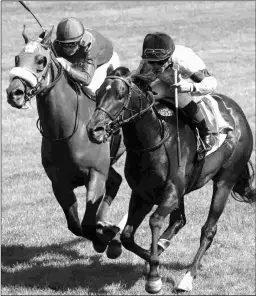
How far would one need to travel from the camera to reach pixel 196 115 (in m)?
7.77

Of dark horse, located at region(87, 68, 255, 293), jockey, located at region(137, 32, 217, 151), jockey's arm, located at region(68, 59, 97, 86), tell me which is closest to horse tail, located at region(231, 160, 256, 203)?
dark horse, located at region(87, 68, 255, 293)

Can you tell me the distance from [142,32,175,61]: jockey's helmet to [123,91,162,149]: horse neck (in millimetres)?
416

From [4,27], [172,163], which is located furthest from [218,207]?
[4,27]

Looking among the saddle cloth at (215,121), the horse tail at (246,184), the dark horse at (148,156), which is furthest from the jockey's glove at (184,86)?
the horse tail at (246,184)

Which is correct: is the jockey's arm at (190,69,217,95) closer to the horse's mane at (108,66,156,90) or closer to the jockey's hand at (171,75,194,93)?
the jockey's hand at (171,75,194,93)

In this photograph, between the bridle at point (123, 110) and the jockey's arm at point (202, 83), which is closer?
the bridle at point (123, 110)

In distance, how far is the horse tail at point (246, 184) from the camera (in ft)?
31.2

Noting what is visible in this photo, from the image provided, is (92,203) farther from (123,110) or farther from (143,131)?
(123,110)

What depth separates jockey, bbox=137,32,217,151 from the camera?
710 centimetres

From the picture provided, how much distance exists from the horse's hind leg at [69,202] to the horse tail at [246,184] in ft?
7.83

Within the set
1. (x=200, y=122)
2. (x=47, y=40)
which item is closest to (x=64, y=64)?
(x=47, y=40)

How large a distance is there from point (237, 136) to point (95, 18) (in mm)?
24954

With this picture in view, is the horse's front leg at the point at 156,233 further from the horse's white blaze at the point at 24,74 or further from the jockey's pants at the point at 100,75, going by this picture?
the jockey's pants at the point at 100,75

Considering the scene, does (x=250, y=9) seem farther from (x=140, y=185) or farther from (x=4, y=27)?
(x=140, y=185)
